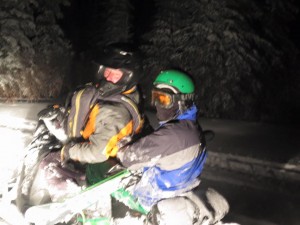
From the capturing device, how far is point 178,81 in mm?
3549

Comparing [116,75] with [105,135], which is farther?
[116,75]

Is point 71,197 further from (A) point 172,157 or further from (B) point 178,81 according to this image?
(B) point 178,81

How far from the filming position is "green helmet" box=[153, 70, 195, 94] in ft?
11.6

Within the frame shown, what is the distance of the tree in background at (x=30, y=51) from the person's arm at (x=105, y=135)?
47.1ft

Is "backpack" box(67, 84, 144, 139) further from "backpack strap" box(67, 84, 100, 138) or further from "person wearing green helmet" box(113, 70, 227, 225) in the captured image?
"person wearing green helmet" box(113, 70, 227, 225)

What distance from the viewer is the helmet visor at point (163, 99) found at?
3560 mm

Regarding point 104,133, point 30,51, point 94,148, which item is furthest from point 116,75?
point 30,51

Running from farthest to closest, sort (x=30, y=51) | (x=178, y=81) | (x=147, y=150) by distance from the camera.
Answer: (x=30, y=51) → (x=178, y=81) → (x=147, y=150)

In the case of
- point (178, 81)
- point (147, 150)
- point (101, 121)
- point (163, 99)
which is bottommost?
point (147, 150)

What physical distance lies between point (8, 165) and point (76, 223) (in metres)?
3.31

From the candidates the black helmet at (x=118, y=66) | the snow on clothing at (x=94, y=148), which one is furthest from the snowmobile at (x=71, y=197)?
the black helmet at (x=118, y=66)

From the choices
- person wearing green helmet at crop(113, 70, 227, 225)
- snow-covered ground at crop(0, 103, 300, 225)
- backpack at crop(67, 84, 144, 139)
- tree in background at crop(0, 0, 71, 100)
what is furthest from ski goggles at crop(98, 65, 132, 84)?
tree in background at crop(0, 0, 71, 100)

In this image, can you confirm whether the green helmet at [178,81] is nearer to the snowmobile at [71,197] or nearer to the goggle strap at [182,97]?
the goggle strap at [182,97]

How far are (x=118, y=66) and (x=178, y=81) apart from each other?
0.60 m
